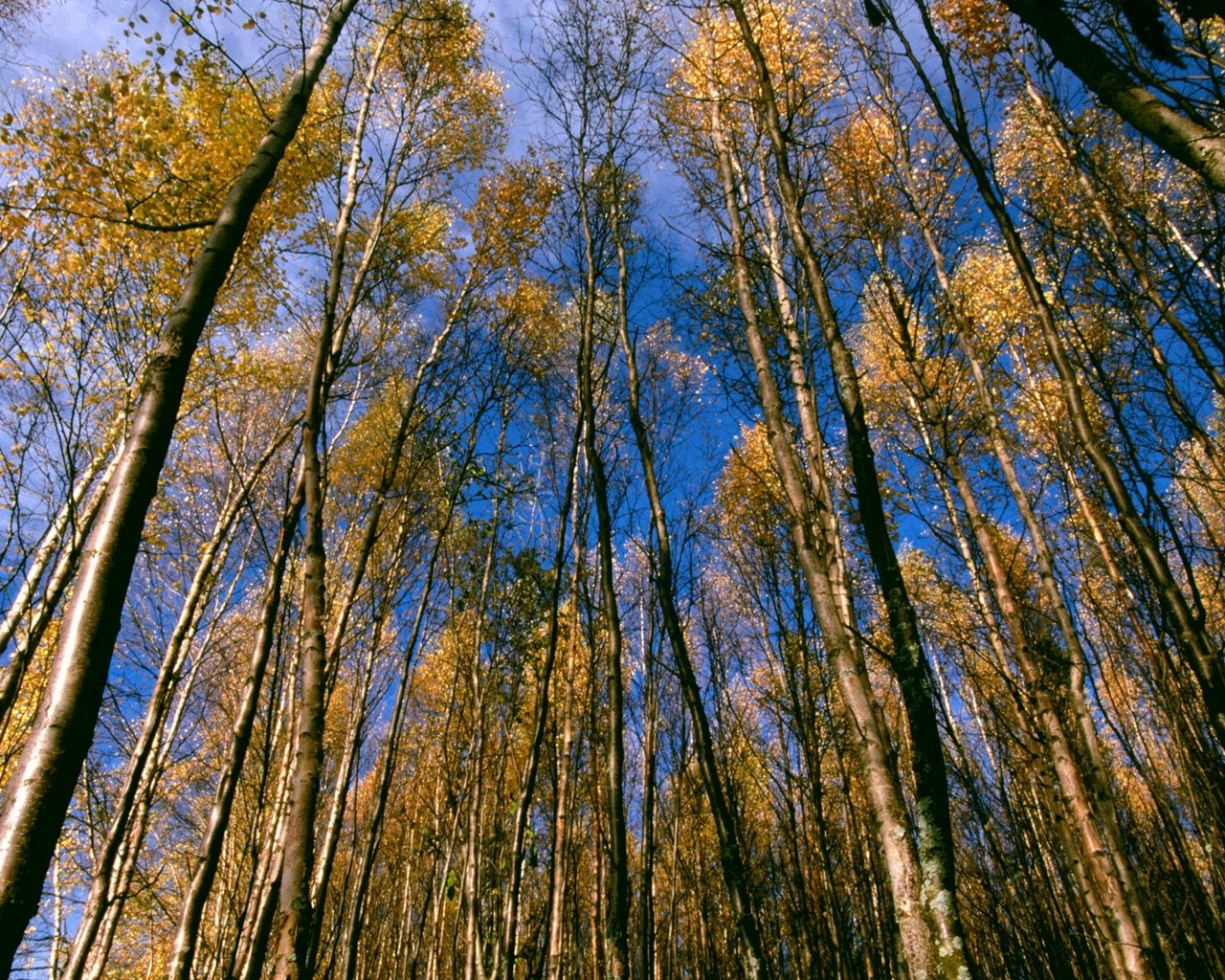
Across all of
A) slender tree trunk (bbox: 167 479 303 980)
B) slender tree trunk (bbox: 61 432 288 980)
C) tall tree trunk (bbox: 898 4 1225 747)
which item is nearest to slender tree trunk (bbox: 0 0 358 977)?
slender tree trunk (bbox: 167 479 303 980)

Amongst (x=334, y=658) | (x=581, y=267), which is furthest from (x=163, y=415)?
(x=581, y=267)

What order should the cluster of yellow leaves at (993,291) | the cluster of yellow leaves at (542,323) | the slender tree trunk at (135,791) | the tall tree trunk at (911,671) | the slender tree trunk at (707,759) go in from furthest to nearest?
the cluster of yellow leaves at (993,291) → the cluster of yellow leaves at (542,323) → the slender tree trunk at (135,791) → the slender tree trunk at (707,759) → the tall tree trunk at (911,671)

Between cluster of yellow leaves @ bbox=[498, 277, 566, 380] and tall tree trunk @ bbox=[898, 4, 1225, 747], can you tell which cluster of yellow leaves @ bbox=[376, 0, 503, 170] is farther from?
tall tree trunk @ bbox=[898, 4, 1225, 747]

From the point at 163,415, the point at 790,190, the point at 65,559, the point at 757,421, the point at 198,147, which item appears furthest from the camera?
the point at 198,147

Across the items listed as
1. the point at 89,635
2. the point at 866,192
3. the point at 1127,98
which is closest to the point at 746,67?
the point at 866,192

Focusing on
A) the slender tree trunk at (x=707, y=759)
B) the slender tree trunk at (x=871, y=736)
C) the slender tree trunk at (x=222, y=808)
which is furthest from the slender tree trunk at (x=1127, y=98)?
the slender tree trunk at (x=222, y=808)

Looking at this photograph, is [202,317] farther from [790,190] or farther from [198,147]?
[198,147]

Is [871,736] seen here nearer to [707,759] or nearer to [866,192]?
[707,759]

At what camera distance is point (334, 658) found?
4023 millimetres

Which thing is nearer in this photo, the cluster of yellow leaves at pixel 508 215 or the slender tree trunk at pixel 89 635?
the slender tree trunk at pixel 89 635

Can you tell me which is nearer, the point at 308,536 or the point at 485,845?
the point at 308,536

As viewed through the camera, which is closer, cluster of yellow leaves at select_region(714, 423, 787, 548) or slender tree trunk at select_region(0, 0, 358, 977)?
slender tree trunk at select_region(0, 0, 358, 977)

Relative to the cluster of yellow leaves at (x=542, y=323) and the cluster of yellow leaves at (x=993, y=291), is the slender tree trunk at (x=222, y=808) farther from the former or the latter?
the cluster of yellow leaves at (x=993, y=291)

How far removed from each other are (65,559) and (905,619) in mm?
6003
